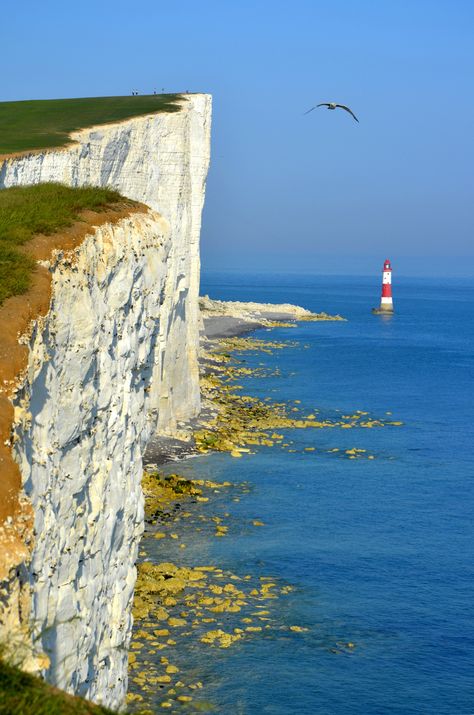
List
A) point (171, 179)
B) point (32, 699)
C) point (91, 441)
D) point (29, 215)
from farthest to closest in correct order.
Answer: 1. point (171, 179)
2. point (29, 215)
3. point (91, 441)
4. point (32, 699)

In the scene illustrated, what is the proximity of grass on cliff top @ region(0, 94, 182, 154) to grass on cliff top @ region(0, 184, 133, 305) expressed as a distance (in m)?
15.7

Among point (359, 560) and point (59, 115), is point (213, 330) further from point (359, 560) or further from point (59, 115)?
point (359, 560)

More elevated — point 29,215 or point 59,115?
point 59,115

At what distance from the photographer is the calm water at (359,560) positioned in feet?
72.5

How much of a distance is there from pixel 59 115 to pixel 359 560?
90.3 ft

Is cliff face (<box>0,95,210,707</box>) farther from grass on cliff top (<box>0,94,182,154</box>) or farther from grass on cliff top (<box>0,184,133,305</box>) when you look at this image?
grass on cliff top (<box>0,94,182,154</box>)

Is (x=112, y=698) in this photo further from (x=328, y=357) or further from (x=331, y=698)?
(x=328, y=357)

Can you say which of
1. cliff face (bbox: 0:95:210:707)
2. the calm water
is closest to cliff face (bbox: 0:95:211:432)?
the calm water

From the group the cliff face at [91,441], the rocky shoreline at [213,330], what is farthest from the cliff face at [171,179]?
the cliff face at [91,441]

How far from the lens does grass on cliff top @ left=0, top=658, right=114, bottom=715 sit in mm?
6828

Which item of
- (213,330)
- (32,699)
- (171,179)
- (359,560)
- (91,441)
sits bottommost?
(359,560)

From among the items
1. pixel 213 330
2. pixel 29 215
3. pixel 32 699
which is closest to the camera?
pixel 32 699

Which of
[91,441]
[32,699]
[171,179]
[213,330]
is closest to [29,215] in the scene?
[91,441]

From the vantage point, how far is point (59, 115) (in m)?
46.6
